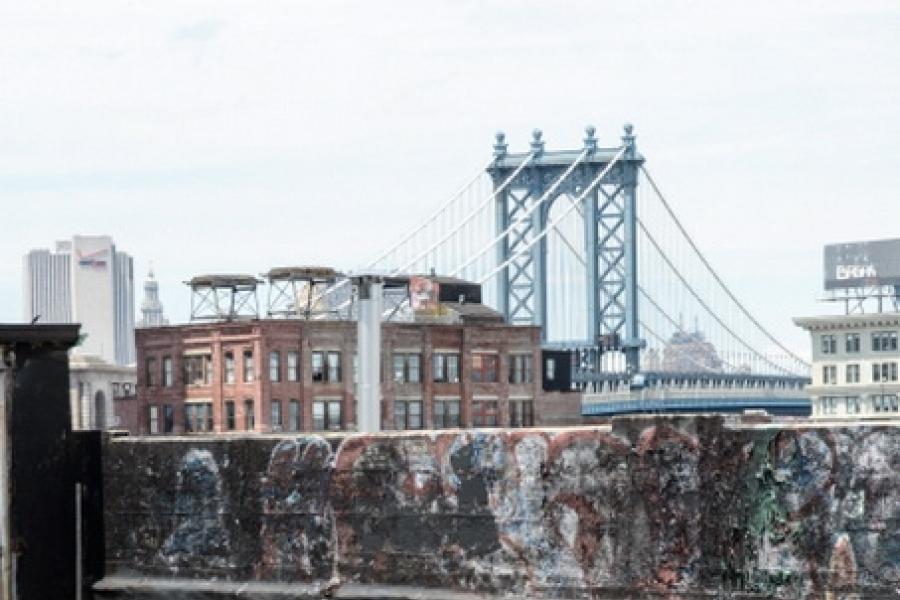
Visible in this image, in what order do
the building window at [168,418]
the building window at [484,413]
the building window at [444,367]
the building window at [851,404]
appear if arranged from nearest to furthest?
the building window at [168,418]
the building window at [444,367]
the building window at [484,413]
the building window at [851,404]

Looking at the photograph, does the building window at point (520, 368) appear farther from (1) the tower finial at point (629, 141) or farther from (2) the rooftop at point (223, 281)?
(1) the tower finial at point (629, 141)

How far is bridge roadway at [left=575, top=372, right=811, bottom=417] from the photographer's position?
495 ft

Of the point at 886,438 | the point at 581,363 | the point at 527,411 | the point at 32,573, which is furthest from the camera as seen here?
the point at 581,363

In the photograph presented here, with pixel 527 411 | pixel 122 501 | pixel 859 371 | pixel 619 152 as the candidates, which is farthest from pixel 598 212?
pixel 122 501

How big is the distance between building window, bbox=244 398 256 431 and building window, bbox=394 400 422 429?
549 centimetres

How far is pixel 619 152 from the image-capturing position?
551ft

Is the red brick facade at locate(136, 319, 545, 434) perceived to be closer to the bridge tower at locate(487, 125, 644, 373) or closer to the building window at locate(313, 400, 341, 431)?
the building window at locate(313, 400, 341, 431)

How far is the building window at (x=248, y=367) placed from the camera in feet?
265

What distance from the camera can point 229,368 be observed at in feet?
269

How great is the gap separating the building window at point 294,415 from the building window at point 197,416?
348cm

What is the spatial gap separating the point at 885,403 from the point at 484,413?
Result: 6084 centimetres

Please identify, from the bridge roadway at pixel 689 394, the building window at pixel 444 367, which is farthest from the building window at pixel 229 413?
the bridge roadway at pixel 689 394

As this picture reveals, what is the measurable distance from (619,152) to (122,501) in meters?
143

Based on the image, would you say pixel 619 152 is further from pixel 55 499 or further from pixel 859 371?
pixel 55 499
